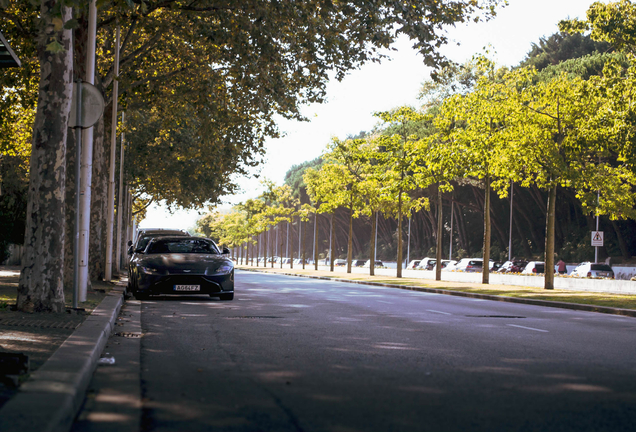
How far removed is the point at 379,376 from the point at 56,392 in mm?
2910

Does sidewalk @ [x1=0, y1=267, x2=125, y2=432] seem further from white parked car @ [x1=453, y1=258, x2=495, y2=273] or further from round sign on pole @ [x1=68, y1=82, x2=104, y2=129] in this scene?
white parked car @ [x1=453, y1=258, x2=495, y2=273]

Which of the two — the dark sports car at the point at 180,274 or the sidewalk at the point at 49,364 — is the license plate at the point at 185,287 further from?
the sidewalk at the point at 49,364

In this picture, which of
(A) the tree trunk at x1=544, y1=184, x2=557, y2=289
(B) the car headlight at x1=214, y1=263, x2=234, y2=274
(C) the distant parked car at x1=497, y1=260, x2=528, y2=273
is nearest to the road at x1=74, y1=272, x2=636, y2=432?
(B) the car headlight at x1=214, y1=263, x2=234, y2=274

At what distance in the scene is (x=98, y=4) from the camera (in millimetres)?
7535

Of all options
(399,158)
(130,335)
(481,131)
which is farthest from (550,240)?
(130,335)

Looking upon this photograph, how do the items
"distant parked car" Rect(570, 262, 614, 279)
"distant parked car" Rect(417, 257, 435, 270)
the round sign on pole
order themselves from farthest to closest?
1. "distant parked car" Rect(417, 257, 435, 270)
2. "distant parked car" Rect(570, 262, 614, 279)
3. the round sign on pole

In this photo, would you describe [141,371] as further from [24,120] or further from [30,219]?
[24,120]

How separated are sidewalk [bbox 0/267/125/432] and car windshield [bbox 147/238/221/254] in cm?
647

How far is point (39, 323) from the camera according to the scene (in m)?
10.0

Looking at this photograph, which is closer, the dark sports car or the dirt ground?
the dirt ground

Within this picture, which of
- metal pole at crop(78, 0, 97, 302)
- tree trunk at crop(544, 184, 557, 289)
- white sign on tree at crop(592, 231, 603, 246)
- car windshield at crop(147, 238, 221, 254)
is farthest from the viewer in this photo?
white sign on tree at crop(592, 231, 603, 246)

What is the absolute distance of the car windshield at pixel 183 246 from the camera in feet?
60.0

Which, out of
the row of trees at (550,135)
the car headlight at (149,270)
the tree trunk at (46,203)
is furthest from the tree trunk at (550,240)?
the tree trunk at (46,203)

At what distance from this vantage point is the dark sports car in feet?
55.0
